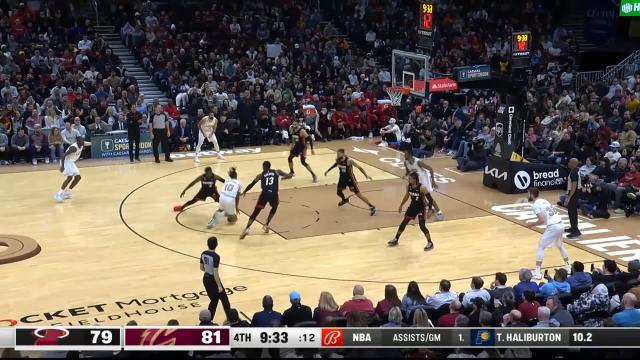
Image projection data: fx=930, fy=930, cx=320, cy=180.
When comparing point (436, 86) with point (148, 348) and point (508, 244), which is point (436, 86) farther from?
point (148, 348)

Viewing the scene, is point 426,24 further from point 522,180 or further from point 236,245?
point 236,245

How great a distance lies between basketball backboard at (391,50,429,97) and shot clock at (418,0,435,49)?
26.4 inches

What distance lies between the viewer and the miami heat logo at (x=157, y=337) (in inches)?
407

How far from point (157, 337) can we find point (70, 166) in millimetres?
12505

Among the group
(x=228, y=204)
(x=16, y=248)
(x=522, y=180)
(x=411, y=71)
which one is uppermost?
(x=411, y=71)

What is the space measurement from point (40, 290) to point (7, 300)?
2.09ft

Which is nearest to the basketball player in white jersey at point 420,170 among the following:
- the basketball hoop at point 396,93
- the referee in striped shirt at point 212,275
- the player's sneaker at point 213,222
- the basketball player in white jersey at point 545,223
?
Answer: the basketball player in white jersey at point 545,223

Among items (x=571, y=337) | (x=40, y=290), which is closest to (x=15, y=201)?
(x=40, y=290)

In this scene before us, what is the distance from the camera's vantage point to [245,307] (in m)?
15.4

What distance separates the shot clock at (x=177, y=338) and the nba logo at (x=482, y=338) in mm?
2803

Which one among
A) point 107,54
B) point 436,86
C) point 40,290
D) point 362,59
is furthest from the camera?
point 362,59

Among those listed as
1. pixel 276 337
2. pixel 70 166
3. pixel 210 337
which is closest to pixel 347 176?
pixel 70 166

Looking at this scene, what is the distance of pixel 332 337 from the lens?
10.5 meters

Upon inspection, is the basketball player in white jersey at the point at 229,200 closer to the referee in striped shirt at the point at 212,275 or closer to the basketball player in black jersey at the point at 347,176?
the basketball player in black jersey at the point at 347,176
